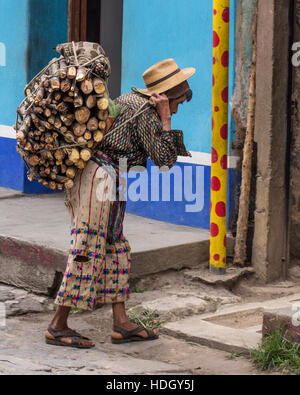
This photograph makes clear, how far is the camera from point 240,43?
19.4 ft

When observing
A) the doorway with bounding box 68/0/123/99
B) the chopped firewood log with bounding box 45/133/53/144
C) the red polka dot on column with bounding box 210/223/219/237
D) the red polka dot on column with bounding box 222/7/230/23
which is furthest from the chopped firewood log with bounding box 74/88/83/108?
the doorway with bounding box 68/0/123/99

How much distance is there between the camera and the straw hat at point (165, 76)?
460 centimetres

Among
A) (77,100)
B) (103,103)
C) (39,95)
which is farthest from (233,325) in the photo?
(39,95)

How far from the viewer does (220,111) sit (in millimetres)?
5656

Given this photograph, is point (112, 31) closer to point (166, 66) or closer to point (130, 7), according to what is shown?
point (130, 7)

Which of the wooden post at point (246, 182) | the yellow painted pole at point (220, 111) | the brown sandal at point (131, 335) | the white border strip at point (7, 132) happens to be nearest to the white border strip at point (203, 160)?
the wooden post at point (246, 182)

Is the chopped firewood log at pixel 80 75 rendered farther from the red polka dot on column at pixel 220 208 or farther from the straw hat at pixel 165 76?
the red polka dot on column at pixel 220 208

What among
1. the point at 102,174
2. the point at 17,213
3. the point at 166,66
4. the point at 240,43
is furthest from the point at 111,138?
the point at 17,213

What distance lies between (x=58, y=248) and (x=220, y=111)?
149cm

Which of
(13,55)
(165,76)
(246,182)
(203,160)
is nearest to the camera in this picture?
(165,76)

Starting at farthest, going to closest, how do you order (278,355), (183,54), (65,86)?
(183,54) < (65,86) < (278,355)

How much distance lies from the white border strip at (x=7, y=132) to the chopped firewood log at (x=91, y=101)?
371cm

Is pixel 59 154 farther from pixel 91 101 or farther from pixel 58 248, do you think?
pixel 58 248
